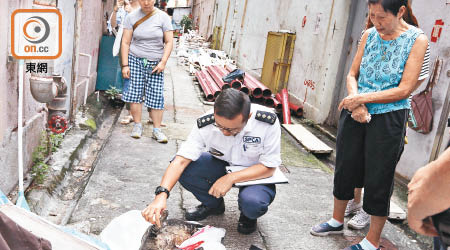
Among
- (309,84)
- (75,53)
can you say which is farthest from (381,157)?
(309,84)

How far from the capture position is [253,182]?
2.95 m

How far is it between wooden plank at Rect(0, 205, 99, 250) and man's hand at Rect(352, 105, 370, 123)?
1821 mm

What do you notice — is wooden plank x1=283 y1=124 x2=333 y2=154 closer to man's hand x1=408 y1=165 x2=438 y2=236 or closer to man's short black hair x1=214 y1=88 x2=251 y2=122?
man's short black hair x1=214 y1=88 x2=251 y2=122

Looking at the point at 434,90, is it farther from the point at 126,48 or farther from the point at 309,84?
the point at 126,48

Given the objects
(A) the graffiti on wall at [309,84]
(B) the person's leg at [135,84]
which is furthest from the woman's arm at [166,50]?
(A) the graffiti on wall at [309,84]

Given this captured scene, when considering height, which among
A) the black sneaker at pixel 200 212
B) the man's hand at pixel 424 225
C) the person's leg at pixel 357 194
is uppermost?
the man's hand at pixel 424 225

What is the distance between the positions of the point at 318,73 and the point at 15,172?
5.27m

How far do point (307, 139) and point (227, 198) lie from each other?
2473 mm

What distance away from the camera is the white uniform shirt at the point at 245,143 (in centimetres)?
291

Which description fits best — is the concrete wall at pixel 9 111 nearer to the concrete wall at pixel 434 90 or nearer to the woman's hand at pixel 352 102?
the woman's hand at pixel 352 102

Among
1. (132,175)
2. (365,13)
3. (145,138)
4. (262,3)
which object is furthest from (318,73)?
(262,3)

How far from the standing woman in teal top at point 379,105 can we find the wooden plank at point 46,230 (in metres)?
1.83

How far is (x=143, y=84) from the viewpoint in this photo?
5.07 m

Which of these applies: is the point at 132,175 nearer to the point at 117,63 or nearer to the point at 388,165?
the point at 388,165
